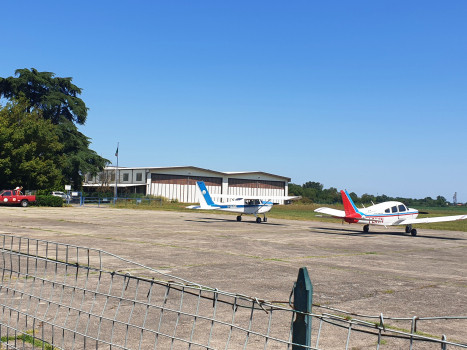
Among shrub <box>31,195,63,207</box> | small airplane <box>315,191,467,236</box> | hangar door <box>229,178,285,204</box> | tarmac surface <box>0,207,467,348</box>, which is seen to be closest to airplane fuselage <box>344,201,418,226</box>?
small airplane <box>315,191,467,236</box>

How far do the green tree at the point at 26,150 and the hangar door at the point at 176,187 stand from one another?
20328mm

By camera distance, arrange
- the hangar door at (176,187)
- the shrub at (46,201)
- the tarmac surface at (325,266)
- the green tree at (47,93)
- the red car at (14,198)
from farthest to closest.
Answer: the hangar door at (176,187)
the green tree at (47,93)
the shrub at (46,201)
the red car at (14,198)
the tarmac surface at (325,266)

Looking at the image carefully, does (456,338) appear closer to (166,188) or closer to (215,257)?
(215,257)

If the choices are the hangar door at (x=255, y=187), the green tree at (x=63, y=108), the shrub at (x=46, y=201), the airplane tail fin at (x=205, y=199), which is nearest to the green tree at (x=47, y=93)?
the green tree at (x=63, y=108)

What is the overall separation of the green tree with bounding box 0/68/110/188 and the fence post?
60.0 metres

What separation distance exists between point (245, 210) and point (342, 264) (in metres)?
20.7

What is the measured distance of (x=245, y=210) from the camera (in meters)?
34.0

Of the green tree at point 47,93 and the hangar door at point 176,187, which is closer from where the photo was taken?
the green tree at point 47,93

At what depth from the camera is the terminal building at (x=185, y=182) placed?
247 ft

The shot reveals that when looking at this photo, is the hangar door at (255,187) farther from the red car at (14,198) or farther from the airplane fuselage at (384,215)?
the airplane fuselage at (384,215)

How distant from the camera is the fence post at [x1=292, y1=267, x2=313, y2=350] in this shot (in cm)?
256

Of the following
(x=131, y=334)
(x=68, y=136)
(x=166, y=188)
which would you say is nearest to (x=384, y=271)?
A: (x=131, y=334)

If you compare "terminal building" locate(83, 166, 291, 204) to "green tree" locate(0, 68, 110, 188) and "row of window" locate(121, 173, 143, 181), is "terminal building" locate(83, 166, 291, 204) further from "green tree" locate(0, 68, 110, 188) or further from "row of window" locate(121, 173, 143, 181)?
"green tree" locate(0, 68, 110, 188)

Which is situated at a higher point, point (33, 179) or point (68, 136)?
point (68, 136)
